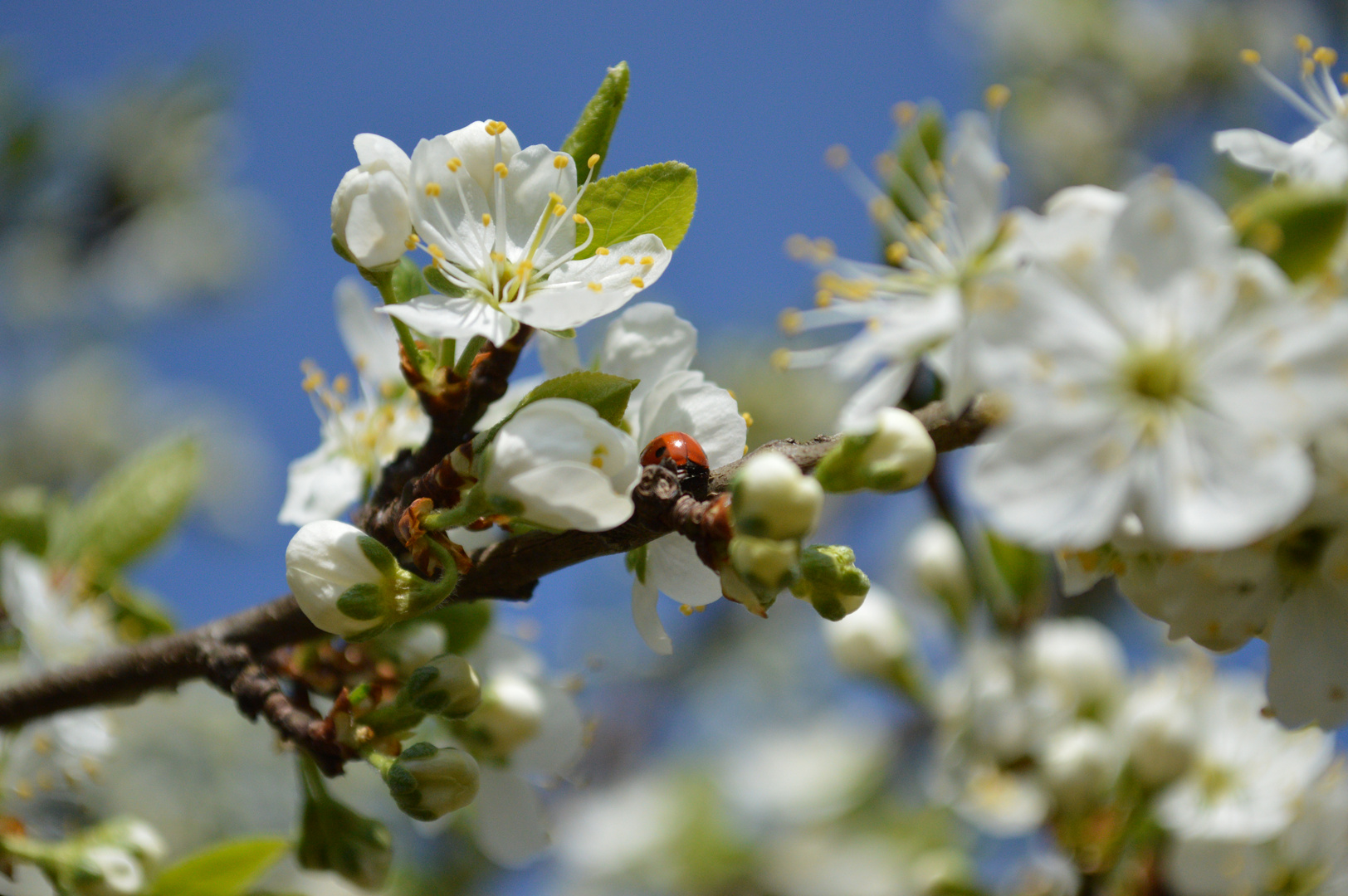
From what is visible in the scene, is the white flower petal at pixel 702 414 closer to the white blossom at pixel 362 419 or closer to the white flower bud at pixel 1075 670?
the white blossom at pixel 362 419

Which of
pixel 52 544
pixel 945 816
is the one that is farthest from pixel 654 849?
pixel 52 544

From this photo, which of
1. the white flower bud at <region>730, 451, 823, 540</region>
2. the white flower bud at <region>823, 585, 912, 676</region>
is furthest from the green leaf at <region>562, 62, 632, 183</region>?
the white flower bud at <region>823, 585, 912, 676</region>

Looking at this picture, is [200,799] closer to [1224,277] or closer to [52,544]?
[52,544]

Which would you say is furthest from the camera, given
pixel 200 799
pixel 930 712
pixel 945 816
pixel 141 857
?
pixel 200 799

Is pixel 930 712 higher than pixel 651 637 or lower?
lower

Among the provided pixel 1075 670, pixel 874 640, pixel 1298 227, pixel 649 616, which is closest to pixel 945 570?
pixel 874 640

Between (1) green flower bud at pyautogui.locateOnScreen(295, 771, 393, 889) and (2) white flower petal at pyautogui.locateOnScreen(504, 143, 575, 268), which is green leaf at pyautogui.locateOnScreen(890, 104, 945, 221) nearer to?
(2) white flower petal at pyautogui.locateOnScreen(504, 143, 575, 268)
